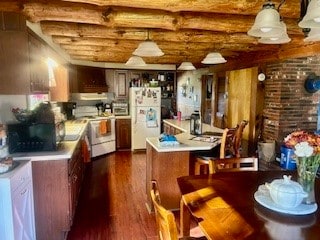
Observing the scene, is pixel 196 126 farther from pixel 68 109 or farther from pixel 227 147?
pixel 68 109

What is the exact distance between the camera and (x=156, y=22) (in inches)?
108

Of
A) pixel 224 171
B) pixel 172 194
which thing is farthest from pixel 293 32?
pixel 172 194

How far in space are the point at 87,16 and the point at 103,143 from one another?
4.36 meters

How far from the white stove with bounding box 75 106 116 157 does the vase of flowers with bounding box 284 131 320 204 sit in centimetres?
516

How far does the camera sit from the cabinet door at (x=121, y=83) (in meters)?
7.45

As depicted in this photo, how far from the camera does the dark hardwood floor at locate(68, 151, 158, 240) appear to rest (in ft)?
9.81

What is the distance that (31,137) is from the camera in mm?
2836

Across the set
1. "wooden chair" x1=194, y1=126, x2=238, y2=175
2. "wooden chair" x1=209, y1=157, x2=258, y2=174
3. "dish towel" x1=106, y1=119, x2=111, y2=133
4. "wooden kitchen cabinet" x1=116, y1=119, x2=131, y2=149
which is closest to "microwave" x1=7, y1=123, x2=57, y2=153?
"wooden chair" x1=209, y1=157, x2=258, y2=174

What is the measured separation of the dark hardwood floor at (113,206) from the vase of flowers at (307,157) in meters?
1.74

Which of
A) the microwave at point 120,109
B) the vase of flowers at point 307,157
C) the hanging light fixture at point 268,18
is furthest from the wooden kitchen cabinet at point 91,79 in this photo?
the vase of flowers at point 307,157

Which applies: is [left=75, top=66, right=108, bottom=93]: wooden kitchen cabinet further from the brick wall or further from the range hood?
the brick wall

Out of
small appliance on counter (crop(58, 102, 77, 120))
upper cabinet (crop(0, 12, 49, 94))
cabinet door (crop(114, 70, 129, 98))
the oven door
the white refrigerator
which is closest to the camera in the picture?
upper cabinet (crop(0, 12, 49, 94))

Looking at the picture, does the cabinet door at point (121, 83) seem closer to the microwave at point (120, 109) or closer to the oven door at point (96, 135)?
the microwave at point (120, 109)

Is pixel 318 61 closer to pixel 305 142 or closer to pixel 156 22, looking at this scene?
pixel 156 22
